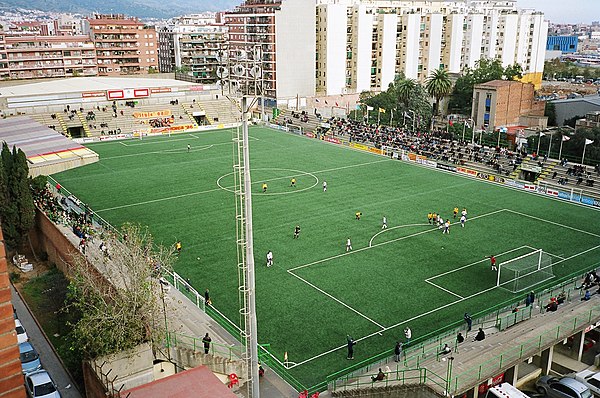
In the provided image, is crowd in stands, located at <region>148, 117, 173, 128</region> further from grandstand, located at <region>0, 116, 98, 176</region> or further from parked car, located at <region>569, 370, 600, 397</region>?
parked car, located at <region>569, 370, 600, 397</region>

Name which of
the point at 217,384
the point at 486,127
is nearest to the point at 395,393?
the point at 217,384

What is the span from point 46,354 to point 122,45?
116 m

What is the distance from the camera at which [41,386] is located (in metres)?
21.3

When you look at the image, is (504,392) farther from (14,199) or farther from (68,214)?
(68,214)

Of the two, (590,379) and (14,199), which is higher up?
(14,199)

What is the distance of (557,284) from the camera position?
31031 millimetres

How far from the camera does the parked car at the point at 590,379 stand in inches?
855

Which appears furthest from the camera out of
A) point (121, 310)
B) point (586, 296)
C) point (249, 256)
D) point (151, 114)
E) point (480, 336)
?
point (151, 114)

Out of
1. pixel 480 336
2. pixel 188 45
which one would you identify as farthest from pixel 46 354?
pixel 188 45

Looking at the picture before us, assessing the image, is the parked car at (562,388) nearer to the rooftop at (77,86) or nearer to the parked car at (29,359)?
the parked car at (29,359)

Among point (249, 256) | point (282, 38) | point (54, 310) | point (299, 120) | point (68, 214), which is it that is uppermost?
point (282, 38)

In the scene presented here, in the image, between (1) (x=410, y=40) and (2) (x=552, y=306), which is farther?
(1) (x=410, y=40)

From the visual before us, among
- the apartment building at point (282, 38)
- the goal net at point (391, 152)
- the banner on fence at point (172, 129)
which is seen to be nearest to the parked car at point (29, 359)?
the goal net at point (391, 152)

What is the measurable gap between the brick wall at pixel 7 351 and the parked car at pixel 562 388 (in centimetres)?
1983
